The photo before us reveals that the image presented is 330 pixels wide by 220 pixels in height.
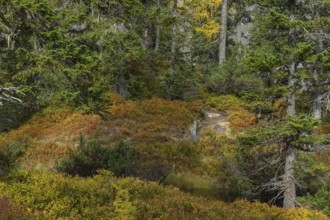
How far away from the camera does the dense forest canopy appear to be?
27.5ft

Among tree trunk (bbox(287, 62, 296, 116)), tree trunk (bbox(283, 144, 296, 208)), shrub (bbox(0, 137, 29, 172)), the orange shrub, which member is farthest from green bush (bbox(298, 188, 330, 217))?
shrub (bbox(0, 137, 29, 172))

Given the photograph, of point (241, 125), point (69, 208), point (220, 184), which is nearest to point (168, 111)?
point (241, 125)

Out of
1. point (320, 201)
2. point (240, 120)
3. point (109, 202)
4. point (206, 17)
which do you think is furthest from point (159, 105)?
point (206, 17)

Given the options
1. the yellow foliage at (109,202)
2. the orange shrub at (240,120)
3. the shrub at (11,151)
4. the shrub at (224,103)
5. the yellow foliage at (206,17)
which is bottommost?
→ the yellow foliage at (109,202)

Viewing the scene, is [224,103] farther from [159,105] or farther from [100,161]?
[100,161]

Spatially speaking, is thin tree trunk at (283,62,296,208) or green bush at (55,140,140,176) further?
green bush at (55,140,140,176)

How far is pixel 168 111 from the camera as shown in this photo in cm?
1859

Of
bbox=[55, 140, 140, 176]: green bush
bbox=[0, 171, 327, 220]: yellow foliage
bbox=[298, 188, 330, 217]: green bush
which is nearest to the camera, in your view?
bbox=[0, 171, 327, 220]: yellow foliage

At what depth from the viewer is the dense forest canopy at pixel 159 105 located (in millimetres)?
8375

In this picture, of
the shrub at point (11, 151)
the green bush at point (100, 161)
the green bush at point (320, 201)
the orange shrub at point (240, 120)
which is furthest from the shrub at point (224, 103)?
the shrub at point (11, 151)

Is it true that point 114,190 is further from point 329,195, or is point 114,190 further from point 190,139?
point 190,139

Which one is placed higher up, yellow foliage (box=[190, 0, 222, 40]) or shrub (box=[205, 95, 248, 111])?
yellow foliage (box=[190, 0, 222, 40])

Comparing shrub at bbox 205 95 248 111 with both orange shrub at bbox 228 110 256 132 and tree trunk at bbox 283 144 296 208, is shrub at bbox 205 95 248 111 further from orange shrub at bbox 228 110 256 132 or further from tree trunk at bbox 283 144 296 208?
tree trunk at bbox 283 144 296 208

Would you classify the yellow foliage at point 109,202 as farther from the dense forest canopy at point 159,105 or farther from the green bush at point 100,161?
the green bush at point 100,161
